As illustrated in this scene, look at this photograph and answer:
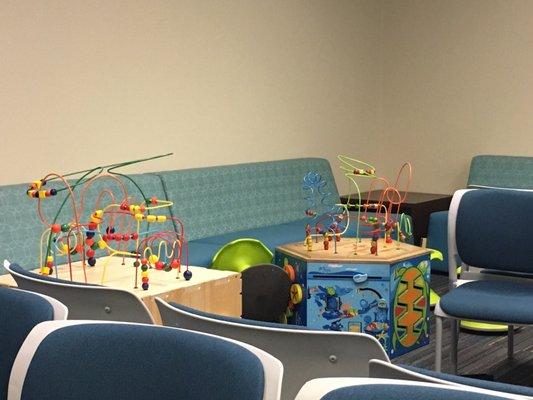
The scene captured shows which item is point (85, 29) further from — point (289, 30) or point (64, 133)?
point (289, 30)

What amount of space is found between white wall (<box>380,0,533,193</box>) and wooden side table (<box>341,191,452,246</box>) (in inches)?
18.2

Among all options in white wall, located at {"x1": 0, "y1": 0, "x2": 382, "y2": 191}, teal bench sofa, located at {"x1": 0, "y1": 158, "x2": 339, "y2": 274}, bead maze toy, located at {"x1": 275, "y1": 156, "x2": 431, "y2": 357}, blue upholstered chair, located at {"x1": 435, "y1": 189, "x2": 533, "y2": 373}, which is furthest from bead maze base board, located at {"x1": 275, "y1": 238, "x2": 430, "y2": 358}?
white wall, located at {"x1": 0, "y1": 0, "x2": 382, "y2": 191}

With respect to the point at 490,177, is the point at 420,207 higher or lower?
lower

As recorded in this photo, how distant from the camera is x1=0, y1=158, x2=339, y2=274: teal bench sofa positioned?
4.31 m

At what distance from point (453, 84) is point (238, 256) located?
3.25 metres

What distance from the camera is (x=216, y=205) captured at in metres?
5.54

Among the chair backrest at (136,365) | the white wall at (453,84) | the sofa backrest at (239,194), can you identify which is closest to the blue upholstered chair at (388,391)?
the chair backrest at (136,365)

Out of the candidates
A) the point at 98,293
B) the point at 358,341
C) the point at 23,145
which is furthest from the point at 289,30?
the point at 358,341

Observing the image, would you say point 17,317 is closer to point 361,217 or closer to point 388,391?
point 388,391

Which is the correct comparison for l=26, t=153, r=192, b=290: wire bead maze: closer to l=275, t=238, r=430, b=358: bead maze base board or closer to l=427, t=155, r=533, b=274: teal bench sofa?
l=275, t=238, r=430, b=358: bead maze base board

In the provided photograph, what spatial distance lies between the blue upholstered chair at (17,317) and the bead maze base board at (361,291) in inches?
98.4

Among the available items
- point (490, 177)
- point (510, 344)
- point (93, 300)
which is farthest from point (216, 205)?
point (93, 300)

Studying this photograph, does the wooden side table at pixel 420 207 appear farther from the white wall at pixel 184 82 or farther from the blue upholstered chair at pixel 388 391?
the blue upholstered chair at pixel 388 391

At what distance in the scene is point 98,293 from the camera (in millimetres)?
2344
